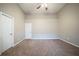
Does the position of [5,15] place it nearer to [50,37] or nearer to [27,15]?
[27,15]

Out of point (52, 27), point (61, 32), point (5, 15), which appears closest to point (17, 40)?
point (5, 15)

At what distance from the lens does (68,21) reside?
3.24m

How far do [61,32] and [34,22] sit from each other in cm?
96

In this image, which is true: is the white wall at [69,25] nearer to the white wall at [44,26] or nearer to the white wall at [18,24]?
the white wall at [44,26]

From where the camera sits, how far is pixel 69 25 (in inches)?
Result: 127

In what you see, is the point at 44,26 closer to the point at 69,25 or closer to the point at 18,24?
the point at 69,25

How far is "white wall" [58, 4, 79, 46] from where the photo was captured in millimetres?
2961

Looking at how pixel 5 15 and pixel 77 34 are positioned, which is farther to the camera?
pixel 77 34

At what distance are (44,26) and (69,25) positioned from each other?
0.85 metres

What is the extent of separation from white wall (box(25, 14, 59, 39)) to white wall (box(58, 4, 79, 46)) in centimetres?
23

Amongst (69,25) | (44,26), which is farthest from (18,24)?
(69,25)

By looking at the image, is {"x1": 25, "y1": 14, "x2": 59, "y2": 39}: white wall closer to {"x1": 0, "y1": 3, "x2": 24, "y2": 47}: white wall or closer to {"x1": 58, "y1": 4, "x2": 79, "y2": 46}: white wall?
{"x1": 58, "y1": 4, "x2": 79, "y2": 46}: white wall

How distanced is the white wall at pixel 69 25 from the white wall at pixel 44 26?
233 mm

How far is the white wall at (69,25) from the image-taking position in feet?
9.71
